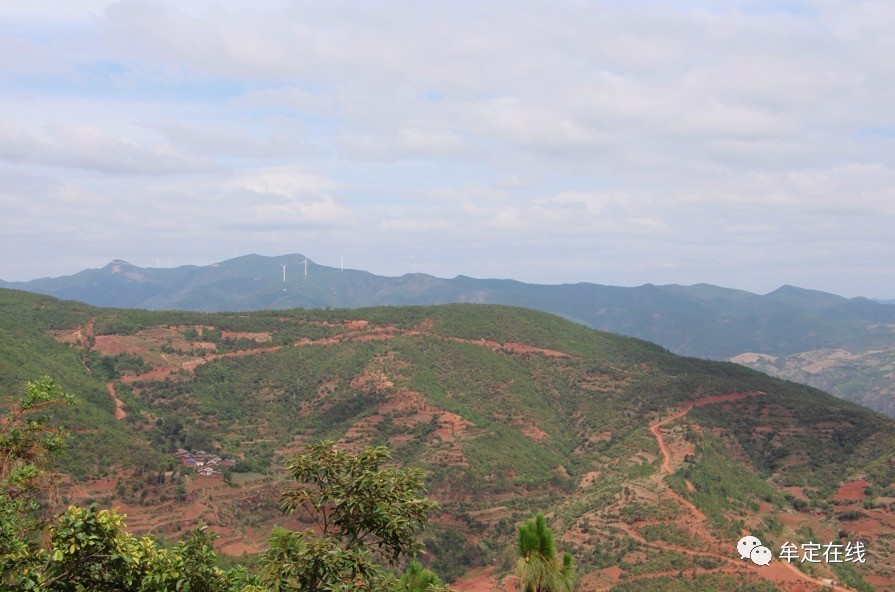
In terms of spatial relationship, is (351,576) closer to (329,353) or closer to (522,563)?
(522,563)

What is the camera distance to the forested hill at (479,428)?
202 feet

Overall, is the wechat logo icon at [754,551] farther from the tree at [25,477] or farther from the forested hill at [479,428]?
the tree at [25,477]

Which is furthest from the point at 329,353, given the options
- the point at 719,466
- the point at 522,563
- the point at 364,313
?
the point at 522,563

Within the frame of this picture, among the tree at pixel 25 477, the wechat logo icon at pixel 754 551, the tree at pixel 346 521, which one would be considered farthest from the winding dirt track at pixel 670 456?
the tree at pixel 25 477

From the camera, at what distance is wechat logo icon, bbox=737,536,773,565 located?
5028 centimetres

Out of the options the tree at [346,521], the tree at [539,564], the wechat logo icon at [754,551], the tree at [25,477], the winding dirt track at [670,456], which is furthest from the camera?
the wechat logo icon at [754,551]

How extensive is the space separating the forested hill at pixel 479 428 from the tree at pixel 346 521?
39689mm

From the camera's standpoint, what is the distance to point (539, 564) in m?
18.6

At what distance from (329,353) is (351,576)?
3913 inches

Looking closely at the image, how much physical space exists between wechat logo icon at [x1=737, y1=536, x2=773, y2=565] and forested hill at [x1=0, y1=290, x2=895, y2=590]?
3.18ft

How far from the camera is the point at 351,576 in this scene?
15477 mm

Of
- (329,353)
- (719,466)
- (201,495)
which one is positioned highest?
(329,353)

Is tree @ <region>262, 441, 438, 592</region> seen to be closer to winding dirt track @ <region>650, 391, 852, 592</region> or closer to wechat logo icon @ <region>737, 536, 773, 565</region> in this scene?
wechat logo icon @ <region>737, 536, 773, 565</region>

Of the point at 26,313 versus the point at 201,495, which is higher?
the point at 26,313
